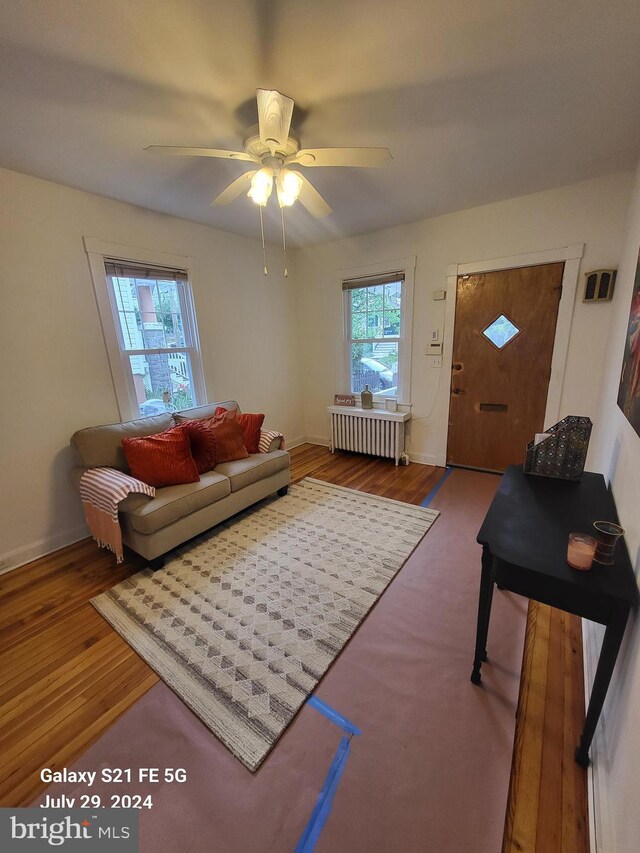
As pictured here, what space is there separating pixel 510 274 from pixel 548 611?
8.86 ft

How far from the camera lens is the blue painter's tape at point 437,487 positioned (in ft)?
9.41

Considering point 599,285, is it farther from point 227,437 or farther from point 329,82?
point 227,437

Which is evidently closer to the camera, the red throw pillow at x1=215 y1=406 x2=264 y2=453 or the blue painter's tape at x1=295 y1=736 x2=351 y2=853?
the blue painter's tape at x1=295 y1=736 x2=351 y2=853

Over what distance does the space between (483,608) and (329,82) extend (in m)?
2.35

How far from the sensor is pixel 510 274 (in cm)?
290

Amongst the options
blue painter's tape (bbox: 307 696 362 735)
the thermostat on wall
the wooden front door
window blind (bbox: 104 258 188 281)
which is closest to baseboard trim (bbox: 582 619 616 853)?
blue painter's tape (bbox: 307 696 362 735)

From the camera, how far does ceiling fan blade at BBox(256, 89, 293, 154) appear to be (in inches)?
49.9

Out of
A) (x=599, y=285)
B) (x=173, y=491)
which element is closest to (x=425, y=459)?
(x=599, y=285)

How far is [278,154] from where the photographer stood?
1.63 m

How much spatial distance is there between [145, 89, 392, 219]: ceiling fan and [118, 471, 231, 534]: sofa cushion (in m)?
1.83

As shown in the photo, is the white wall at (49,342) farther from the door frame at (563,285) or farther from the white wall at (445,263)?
the door frame at (563,285)

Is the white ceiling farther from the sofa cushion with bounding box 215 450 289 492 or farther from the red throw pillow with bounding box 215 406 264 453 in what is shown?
the sofa cushion with bounding box 215 450 289 492

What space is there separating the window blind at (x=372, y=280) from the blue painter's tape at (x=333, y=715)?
3.54 metres


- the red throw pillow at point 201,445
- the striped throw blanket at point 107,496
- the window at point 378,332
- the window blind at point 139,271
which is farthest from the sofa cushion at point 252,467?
the window blind at point 139,271
